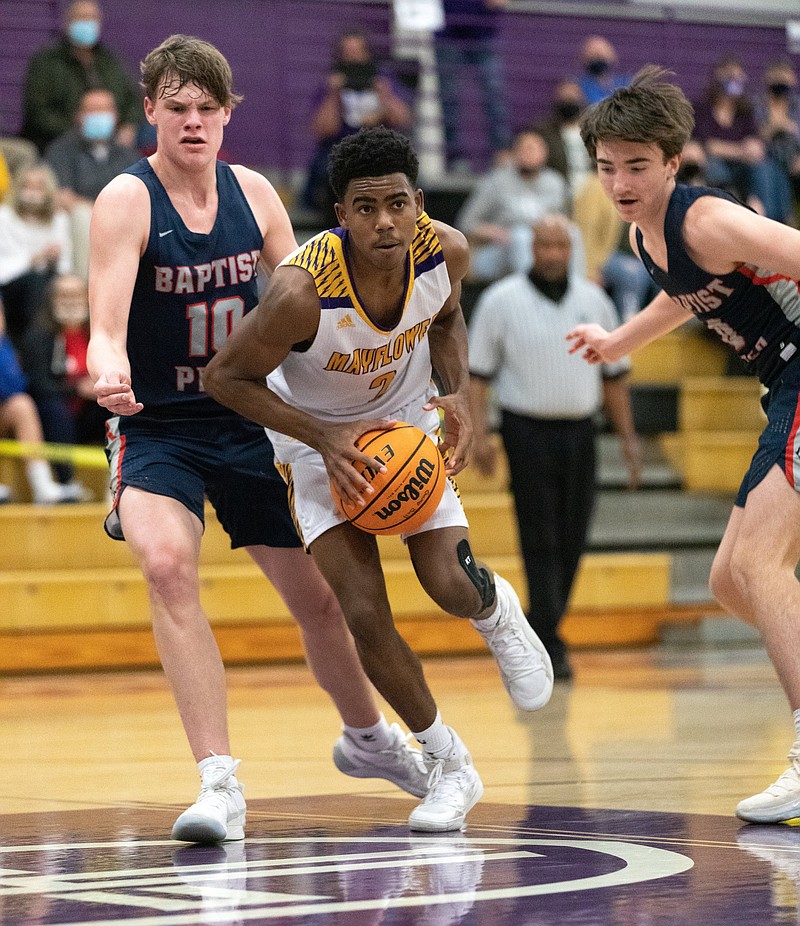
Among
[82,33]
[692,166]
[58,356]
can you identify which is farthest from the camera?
[82,33]

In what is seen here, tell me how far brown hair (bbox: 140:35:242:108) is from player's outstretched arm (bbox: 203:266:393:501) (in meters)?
0.56

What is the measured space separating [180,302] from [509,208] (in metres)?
7.51

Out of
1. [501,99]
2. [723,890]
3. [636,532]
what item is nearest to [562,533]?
[636,532]

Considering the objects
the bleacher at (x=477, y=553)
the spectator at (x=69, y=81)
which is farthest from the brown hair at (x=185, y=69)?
the spectator at (x=69, y=81)

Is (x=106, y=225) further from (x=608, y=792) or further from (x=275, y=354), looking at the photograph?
(x=608, y=792)

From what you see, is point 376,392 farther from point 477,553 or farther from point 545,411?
point 477,553

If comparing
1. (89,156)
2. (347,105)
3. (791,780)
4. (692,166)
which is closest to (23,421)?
(89,156)

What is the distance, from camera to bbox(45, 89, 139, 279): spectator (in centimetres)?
1053

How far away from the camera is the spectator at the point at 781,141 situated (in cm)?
1296

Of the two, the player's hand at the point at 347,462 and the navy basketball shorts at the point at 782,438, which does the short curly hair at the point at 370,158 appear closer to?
the player's hand at the point at 347,462

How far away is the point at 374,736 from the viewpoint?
14.7 ft

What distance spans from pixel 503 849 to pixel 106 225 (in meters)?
1.82

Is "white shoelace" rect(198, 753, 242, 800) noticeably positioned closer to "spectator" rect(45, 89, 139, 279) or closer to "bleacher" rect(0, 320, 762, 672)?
"bleacher" rect(0, 320, 762, 672)

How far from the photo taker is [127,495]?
4059mm
